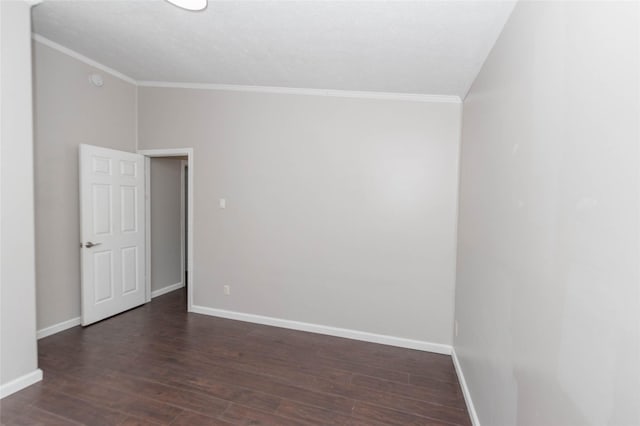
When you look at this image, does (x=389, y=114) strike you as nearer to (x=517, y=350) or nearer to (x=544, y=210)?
(x=544, y=210)

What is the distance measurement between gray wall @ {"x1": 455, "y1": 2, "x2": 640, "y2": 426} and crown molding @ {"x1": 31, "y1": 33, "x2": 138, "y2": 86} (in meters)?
3.94

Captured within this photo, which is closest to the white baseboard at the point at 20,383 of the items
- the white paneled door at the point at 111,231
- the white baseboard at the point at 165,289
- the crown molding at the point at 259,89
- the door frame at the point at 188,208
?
the white paneled door at the point at 111,231

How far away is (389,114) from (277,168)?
1.37m

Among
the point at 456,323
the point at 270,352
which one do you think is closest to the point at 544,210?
the point at 456,323

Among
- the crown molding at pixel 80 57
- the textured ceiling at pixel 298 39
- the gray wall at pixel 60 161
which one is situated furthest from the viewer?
the gray wall at pixel 60 161

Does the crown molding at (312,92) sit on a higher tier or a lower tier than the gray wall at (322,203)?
higher

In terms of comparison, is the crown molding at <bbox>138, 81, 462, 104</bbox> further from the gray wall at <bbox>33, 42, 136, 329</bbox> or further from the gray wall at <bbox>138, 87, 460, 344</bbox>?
the gray wall at <bbox>33, 42, 136, 329</bbox>

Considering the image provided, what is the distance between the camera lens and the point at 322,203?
337 centimetres

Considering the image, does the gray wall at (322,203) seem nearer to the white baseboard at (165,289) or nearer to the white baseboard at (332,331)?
the white baseboard at (332,331)

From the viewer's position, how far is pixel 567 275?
3.28ft

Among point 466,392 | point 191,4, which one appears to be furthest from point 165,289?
point 466,392

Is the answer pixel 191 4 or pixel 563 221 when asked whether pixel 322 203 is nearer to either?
pixel 191 4

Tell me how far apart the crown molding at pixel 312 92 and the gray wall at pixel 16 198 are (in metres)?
1.62

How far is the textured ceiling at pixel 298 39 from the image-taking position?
1908mm
